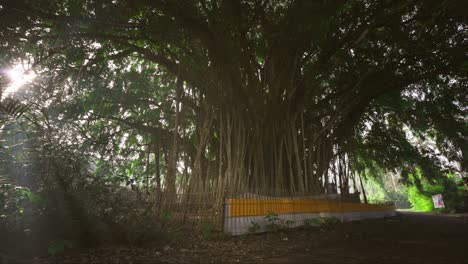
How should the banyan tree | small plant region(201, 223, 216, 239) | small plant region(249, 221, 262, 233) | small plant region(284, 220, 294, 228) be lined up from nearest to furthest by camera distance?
small plant region(201, 223, 216, 239) < small plant region(249, 221, 262, 233) < the banyan tree < small plant region(284, 220, 294, 228)

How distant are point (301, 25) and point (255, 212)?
2879mm

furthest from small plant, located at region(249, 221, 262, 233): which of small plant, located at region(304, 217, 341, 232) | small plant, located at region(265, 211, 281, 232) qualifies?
small plant, located at region(304, 217, 341, 232)

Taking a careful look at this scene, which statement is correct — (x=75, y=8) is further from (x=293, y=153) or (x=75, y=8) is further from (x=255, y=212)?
(x=293, y=153)

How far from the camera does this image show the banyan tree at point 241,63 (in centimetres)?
409

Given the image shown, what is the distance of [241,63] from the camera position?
211 inches

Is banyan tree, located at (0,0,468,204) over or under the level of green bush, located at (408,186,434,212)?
over

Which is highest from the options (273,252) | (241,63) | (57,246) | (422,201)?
(241,63)

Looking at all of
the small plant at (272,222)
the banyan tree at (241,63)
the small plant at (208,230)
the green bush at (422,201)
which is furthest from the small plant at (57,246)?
the green bush at (422,201)

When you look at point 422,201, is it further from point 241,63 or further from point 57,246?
point 57,246

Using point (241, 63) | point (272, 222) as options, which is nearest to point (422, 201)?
point (272, 222)

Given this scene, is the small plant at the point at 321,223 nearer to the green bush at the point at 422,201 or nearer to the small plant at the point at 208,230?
the small plant at the point at 208,230

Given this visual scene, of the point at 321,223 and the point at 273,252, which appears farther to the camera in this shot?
the point at 321,223

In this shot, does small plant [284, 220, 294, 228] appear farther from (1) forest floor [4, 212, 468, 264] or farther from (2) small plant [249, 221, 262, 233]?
(2) small plant [249, 221, 262, 233]

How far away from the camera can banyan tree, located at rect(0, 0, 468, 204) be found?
4.09 meters
